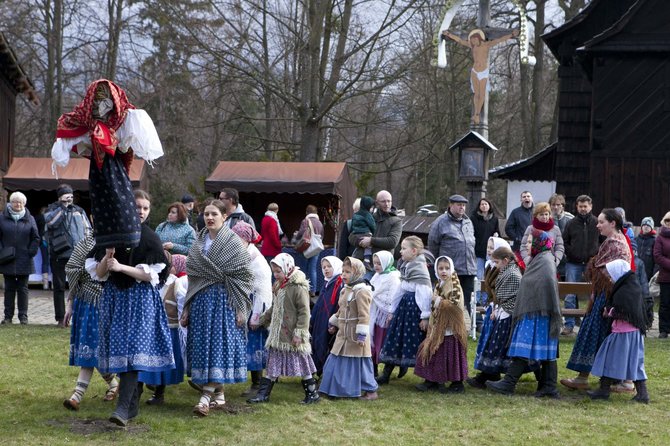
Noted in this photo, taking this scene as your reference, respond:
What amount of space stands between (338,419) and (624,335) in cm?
262

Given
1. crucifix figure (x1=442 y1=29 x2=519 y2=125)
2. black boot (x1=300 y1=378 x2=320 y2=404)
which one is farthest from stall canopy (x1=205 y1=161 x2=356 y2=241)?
black boot (x1=300 y1=378 x2=320 y2=404)

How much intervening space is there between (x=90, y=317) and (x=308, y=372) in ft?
6.06

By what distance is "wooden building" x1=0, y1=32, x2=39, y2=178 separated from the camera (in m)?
24.2

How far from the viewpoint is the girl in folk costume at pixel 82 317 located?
23.6 feet

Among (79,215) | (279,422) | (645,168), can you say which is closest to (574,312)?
(279,422)

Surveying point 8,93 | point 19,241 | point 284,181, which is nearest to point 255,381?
point 19,241

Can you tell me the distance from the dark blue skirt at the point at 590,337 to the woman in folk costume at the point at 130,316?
3.77 m

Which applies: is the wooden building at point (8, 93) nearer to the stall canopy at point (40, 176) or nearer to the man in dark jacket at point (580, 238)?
the stall canopy at point (40, 176)

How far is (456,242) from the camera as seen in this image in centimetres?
1164

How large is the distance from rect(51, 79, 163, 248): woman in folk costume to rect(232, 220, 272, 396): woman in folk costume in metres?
1.52

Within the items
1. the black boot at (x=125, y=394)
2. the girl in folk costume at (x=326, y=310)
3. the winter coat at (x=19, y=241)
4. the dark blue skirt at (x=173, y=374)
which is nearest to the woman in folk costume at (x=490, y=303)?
the girl in folk costume at (x=326, y=310)

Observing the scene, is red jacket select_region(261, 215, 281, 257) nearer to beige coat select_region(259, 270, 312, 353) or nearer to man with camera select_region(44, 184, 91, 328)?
man with camera select_region(44, 184, 91, 328)

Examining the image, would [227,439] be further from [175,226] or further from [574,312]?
[574,312]

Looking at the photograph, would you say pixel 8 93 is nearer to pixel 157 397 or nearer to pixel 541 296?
pixel 157 397
